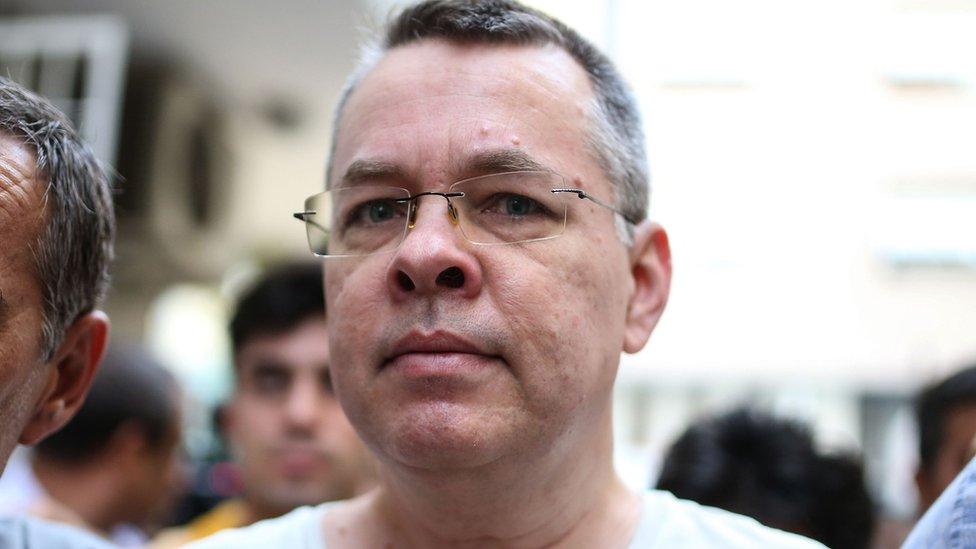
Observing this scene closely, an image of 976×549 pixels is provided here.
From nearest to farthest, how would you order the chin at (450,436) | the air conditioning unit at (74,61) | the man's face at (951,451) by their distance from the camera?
the chin at (450,436) → the man's face at (951,451) → the air conditioning unit at (74,61)

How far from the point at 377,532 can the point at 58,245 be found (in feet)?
2.66

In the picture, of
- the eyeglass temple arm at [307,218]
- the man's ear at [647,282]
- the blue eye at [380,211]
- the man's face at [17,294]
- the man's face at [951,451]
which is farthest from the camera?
the man's face at [951,451]

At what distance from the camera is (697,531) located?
1.92 meters

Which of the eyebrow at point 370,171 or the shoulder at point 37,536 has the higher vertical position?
the eyebrow at point 370,171

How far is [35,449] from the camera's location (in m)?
3.75

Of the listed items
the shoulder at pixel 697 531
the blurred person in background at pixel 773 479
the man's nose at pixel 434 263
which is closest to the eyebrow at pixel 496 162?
the man's nose at pixel 434 263

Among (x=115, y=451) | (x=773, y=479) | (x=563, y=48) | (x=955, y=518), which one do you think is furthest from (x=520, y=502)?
(x=115, y=451)

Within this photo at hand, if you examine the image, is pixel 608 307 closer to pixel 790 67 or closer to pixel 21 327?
pixel 21 327

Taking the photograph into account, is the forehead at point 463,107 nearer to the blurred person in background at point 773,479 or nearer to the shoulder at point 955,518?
the shoulder at point 955,518

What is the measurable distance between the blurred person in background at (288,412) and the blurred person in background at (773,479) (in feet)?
3.95

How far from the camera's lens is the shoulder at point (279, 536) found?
1969 mm

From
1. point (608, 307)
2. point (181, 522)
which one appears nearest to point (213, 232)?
point (181, 522)

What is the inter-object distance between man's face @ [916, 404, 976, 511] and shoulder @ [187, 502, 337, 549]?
7.11ft

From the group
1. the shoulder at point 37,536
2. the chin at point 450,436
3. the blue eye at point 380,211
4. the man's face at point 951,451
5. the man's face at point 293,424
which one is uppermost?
the blue eye at point 380,211
